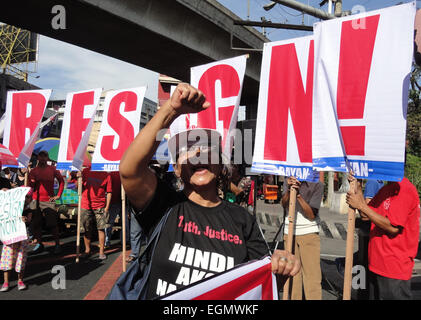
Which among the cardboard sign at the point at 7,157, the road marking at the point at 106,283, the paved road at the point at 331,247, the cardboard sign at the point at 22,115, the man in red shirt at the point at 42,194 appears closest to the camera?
the road marking at the point at 106,283

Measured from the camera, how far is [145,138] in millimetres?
1368

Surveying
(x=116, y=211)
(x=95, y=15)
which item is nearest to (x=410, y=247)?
(x=116, y=211)

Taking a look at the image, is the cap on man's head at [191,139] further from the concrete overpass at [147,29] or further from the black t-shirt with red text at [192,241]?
→ the concrete overpass at [147,29]

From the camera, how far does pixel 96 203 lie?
579cm

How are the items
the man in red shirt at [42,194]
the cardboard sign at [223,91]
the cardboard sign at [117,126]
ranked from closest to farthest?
the cardboard sign at [223,91] → the cardboard sign at [117,126] → the man in red shirt at [42,194]

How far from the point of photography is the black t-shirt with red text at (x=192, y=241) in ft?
4.77

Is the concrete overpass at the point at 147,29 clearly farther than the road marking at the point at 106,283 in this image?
Yes

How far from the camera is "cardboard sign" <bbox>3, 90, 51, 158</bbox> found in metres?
5.50

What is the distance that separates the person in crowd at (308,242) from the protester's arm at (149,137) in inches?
90.7

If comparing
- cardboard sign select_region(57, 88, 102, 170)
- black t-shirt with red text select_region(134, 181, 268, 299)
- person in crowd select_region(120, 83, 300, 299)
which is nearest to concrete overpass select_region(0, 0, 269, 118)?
cardboard sign select_region(57, 88, 102, 170)

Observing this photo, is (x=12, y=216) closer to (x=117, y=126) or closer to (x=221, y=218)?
(x=117, y=126)

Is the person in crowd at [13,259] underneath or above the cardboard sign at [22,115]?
underneath

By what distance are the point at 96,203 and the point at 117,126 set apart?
5.59 ft

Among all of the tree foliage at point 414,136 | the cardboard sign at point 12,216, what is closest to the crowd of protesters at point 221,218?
the cardboard sign at point 12,216
